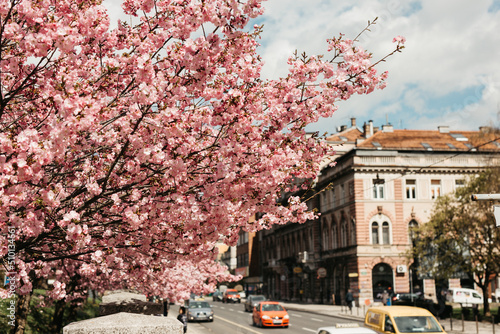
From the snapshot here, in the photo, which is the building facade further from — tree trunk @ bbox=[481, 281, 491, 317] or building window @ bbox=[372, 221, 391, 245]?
tree trunk @ bbox=[481, 281, 491, 317]

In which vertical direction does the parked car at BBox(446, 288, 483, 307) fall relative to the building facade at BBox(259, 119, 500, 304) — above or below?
below

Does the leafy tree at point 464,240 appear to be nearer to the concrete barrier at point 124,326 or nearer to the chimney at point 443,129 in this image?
the chimney at point 443,129

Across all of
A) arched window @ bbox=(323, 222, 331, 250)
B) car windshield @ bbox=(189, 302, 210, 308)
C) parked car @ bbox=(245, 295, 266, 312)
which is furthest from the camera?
arched window @ bbox=(323, 222, 331, 250)

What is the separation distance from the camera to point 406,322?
14852 millimetres

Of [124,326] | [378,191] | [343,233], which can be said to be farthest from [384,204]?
[124,326]

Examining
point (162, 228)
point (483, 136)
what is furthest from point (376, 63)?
point (483, 136)

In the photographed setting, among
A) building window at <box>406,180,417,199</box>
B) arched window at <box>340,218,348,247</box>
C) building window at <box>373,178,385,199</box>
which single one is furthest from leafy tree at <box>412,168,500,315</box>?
arched window at <box>340,218,348,247</box>

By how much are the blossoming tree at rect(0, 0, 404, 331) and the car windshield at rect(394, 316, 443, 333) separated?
674 centimetres

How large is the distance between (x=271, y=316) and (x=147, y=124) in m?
26.0

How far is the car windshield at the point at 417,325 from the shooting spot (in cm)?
1460

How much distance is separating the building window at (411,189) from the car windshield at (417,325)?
4181 cm

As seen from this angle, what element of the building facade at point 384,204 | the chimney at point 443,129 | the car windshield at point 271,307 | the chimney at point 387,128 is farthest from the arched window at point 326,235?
the car windshield at point 271,307

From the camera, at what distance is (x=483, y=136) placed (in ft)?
105

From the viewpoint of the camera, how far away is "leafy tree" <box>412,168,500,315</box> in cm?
3356
